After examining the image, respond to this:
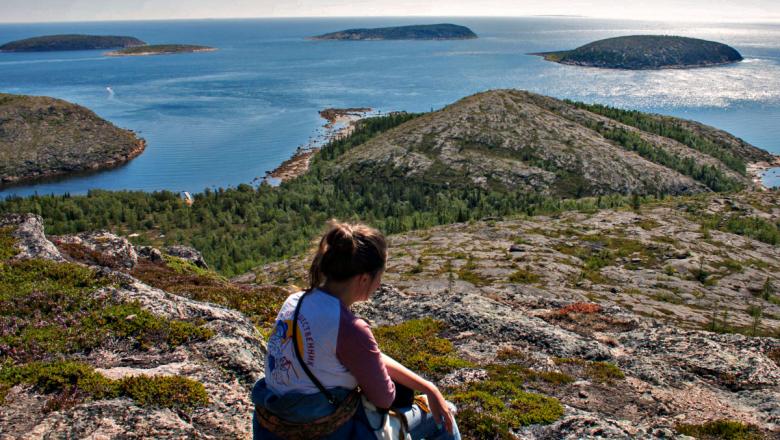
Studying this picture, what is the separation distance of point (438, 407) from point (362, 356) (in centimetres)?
197

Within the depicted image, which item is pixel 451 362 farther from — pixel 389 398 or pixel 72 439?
pixel 72 439

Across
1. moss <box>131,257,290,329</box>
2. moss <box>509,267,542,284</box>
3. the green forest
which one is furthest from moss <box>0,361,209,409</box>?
the green forest

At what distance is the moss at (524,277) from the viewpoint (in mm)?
38656

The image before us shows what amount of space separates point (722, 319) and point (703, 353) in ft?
56.6

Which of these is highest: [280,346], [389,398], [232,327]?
[280,346]

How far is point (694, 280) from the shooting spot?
137 feet

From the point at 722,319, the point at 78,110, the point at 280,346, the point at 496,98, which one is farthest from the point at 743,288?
the point at 78,110

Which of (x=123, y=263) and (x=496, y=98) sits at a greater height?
(x=496, y=98)

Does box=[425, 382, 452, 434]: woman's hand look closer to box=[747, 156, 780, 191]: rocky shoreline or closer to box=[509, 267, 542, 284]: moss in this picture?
box=[509, 267, 542, 284]: moss

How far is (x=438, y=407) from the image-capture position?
7914mm

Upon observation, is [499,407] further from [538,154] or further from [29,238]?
[538,154]

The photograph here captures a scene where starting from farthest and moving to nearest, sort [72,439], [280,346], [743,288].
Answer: [743,288]
[72,439]
[280,346]

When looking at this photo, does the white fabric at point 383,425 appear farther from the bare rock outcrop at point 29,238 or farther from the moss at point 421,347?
the bare rock outcrop at point 29,238

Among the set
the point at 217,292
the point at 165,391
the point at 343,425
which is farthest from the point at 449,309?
the point at 343,425
